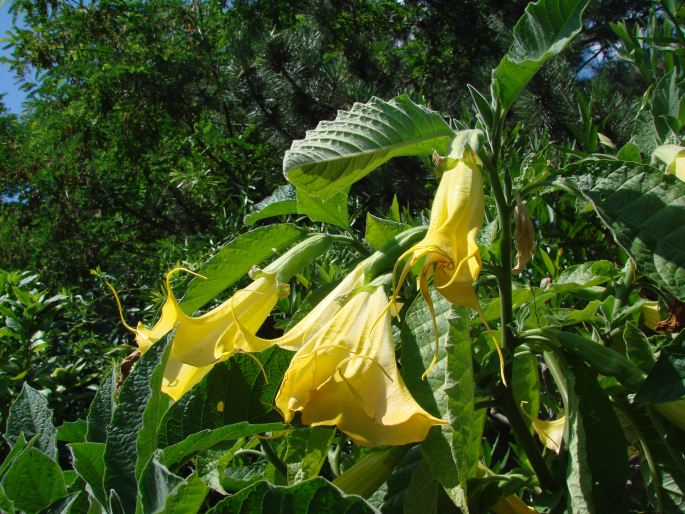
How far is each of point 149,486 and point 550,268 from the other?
3.65 ft

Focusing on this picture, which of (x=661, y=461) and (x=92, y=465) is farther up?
(x=92, y=465)

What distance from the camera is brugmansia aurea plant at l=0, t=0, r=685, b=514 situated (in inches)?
20.7

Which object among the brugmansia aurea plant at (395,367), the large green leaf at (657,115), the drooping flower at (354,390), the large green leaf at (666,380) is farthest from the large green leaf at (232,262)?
the large green leaf at (657,115)

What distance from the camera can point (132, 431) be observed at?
0.55 m

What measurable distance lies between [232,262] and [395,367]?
0.99 ft

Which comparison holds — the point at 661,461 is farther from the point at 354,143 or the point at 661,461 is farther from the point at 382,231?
the point at 354,143

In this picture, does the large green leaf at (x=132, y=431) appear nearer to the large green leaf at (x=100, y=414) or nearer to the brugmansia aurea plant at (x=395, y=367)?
the brugmansia aurea plant at (x=395, y=367)

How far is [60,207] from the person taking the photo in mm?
5824

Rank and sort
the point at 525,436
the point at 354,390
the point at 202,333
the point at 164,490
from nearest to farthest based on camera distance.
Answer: the point at 164,490
the point at 354,390
the point at 202,333
the point at 525,436

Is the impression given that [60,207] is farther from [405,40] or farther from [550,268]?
[550,268]

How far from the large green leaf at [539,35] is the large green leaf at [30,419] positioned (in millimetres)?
625

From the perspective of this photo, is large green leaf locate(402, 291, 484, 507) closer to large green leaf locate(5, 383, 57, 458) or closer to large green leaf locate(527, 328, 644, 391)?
large green leaf locate(527, 328, 644, 391)

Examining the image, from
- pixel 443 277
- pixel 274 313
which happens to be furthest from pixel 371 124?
pixel 274 313

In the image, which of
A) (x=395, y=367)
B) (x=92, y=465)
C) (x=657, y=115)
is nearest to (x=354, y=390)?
(x=395, y=367)
